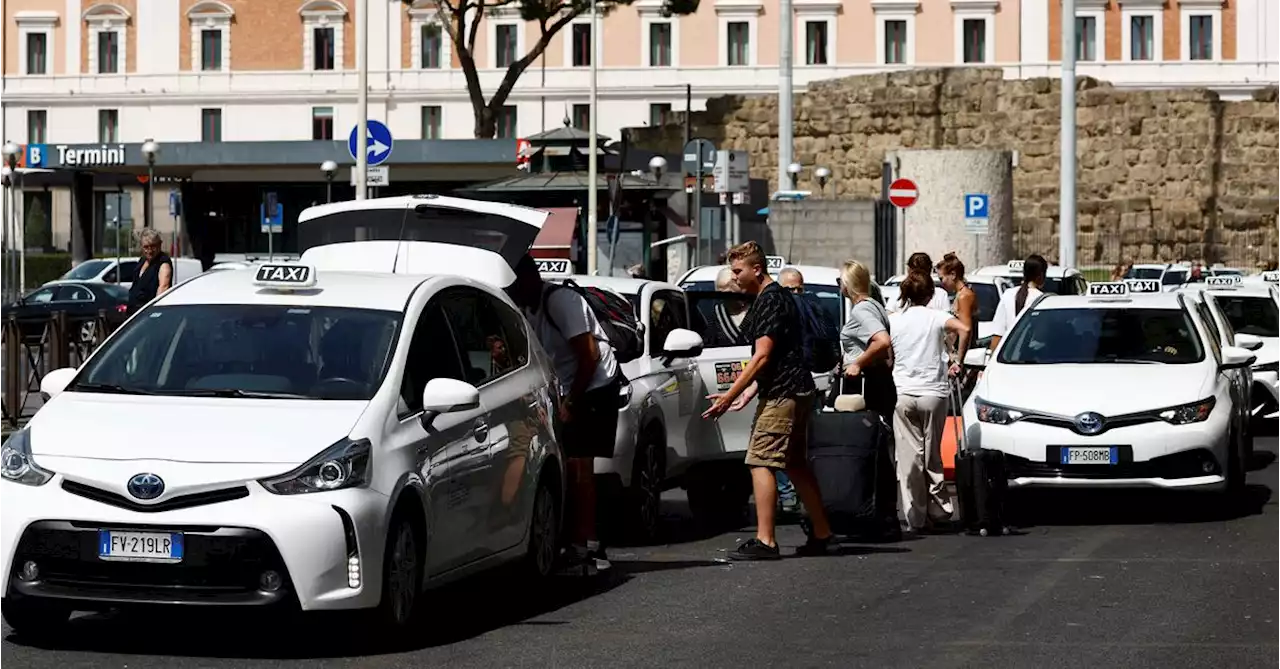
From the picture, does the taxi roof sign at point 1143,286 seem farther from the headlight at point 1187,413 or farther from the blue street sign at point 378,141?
the blue street sign at point 378,141

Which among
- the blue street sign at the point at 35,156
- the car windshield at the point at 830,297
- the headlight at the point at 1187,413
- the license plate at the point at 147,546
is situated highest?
the blue street sign at the point at 35,156

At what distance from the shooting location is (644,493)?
13.3 metres

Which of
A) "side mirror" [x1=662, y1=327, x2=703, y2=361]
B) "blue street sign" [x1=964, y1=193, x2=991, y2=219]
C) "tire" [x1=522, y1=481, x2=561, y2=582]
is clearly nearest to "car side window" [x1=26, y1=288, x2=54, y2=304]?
"blue street sign" [x1=964, y1=193, x2=991, y2=219]

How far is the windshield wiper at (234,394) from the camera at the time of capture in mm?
9266

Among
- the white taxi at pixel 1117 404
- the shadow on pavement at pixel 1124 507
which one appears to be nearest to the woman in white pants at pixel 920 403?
the white taxi at pixel 1117 404

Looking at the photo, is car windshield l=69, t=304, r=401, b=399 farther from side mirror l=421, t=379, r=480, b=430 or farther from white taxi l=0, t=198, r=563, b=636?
side mirror l=421, t=379, r=480, b=430

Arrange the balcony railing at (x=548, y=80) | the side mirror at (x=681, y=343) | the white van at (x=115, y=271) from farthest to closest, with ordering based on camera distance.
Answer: the balcony railing at (x=548, y=80) → the white van at (x=115, y=271) → the side mirror at (x=681, y=343)

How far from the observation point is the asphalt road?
8.96m

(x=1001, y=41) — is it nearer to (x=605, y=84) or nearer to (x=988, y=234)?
(x=605, y=84)

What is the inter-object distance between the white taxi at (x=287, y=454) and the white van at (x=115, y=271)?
34.2 m

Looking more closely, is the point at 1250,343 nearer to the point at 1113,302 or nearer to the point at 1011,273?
the point at 1113,302

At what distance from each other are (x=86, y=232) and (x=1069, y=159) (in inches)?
1336

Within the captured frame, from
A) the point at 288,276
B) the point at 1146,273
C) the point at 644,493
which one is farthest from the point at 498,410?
the point at 1146,273

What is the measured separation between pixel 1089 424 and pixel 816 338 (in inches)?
85.8
